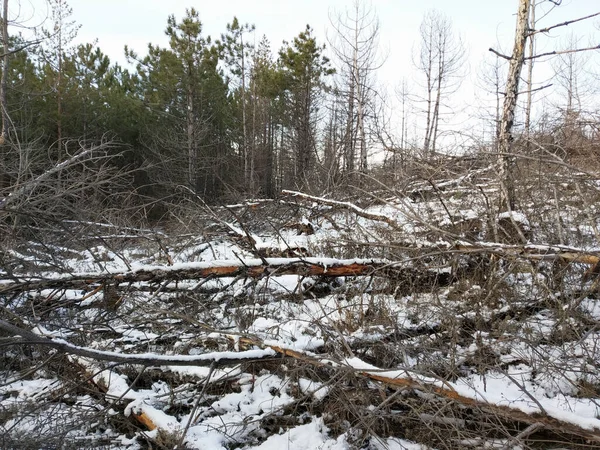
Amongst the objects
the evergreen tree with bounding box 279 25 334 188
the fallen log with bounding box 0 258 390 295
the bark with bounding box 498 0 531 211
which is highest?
the evergreen tree with bounding box 279 25 334 188

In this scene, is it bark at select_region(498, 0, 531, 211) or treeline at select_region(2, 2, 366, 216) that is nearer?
bark at select_region(498, 0, 531, 211)

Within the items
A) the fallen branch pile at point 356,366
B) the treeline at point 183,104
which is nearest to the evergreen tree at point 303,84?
the treeline at point 183,104

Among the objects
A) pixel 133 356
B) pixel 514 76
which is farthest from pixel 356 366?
pixel 514 76

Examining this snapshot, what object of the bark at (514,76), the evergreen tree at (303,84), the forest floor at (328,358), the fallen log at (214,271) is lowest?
the forest floor at (328,358)

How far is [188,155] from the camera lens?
16.8 metres

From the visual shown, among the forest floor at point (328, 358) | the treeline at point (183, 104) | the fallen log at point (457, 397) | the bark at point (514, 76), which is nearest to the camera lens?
the fallen log at point (457, 397)

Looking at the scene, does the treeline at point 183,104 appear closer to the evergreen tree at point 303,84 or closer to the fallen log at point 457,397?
the evergreen tree at point 303,84

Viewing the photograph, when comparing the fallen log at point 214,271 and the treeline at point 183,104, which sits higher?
the treeline at point 183,104

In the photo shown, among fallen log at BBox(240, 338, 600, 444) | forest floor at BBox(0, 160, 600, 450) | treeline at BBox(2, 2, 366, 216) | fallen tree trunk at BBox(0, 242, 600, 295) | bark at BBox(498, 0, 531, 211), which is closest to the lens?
fallen log at BBox(240, 338, 600, 444)

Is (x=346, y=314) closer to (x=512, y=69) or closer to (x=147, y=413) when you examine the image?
→ (x=147, y=413)

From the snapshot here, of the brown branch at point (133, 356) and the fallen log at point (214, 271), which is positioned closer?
the brown branch at point (133, 356)

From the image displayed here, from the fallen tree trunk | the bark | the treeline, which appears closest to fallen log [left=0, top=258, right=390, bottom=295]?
the fallen tree trunk

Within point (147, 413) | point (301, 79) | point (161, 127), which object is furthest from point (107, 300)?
point (301, 79)

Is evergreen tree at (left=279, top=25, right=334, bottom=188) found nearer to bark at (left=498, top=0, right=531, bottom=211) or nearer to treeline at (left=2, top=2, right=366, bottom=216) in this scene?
treeline at (left=2, top=2, right=366, bottom=216)
